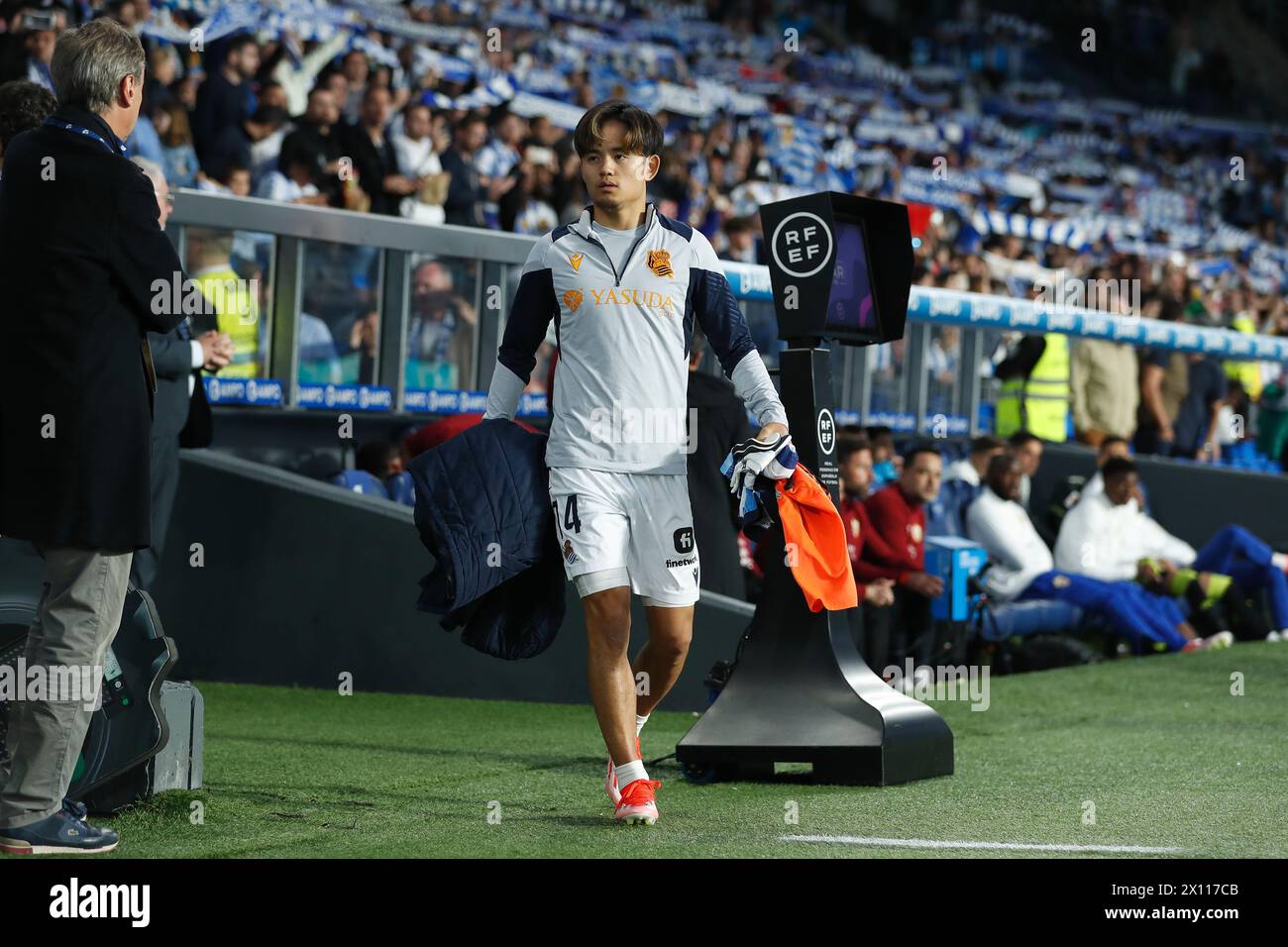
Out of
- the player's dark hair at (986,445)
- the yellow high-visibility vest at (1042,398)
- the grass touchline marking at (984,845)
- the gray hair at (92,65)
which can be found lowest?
the grass touchline marking at (984,845)

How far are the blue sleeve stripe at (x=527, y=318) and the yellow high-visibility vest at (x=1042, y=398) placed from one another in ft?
26.9

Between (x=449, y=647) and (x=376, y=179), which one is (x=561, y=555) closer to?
(x=449, y=647)

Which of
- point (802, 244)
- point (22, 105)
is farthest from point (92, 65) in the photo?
point (802, 244)

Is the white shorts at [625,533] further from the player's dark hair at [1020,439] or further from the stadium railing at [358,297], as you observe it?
the player's dark hair at [1020,439]

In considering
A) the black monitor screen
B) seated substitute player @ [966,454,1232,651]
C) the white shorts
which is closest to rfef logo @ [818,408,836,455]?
the black monitor screen

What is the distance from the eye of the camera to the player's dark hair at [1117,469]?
1167cm

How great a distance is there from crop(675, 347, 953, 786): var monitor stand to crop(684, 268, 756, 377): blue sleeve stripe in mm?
650

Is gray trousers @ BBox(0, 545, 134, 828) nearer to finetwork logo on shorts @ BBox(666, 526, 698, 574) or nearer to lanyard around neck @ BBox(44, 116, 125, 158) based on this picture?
lanyard around neck @ BBox(44, 116, 125, 158)

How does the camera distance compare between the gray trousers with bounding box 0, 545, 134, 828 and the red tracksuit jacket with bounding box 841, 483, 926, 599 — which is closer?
the gray trousers with bounding box 0, 545, 134, 828

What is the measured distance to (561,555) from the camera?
17.6 feet

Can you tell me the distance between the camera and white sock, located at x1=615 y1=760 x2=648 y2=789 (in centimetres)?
517

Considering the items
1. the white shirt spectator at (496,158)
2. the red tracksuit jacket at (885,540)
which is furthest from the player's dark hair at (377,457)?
the white shirt spectator at (496,158)
